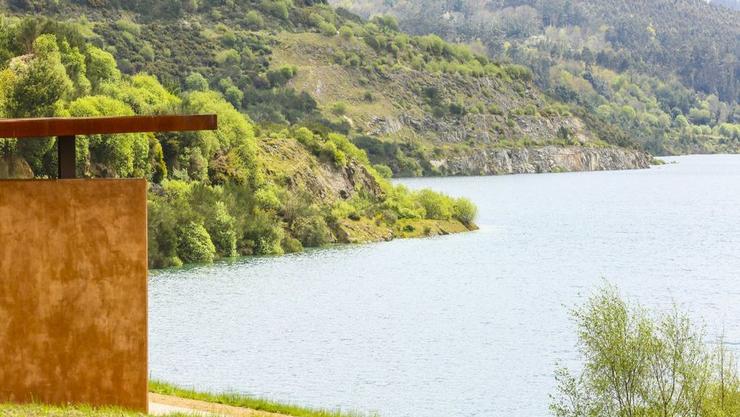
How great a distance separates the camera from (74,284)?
22.4 metres

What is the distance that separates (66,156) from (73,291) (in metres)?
2.42

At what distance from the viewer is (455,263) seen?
76000 mm

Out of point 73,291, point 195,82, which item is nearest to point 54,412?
point 73,291

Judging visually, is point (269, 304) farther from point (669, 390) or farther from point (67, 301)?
point (67, 301)

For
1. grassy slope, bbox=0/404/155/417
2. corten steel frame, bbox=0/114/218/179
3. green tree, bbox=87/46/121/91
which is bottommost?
grassy slope, bbox=0/404/155/417

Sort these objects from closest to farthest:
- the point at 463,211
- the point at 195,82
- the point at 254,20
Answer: the point at 463,211, the point at 195,82, the point at 254,20

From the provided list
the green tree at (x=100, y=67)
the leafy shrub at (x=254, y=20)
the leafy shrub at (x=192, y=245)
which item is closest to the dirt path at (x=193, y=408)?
the leafy shrub at (x=192, y=245)

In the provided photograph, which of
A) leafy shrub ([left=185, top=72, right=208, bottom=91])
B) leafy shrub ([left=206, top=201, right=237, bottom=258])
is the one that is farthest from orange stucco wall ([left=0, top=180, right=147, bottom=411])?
leafy shrub ([left=185, top=72, right=208, bottom=91])

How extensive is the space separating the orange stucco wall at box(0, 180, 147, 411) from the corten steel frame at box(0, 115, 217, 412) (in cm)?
2

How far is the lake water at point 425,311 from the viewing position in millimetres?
37812

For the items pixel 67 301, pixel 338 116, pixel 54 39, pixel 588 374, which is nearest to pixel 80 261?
pixel 67 301

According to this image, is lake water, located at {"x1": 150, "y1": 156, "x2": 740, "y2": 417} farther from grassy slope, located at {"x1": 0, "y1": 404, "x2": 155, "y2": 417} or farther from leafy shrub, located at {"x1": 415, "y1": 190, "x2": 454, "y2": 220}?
grassy slope, located at {"x1": 0, "y1": 404, "x2": 155, "y2": 417}

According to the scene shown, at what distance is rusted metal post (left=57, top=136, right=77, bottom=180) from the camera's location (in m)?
22.8

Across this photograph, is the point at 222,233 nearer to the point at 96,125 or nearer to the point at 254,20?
the point at 96,125
